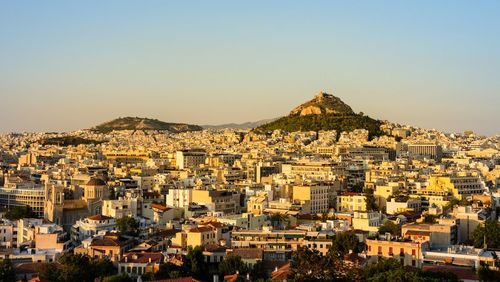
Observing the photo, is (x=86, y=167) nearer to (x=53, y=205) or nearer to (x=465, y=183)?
(x=53, y=205)

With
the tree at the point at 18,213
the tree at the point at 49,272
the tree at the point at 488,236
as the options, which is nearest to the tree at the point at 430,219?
the tree at the point at 488,236

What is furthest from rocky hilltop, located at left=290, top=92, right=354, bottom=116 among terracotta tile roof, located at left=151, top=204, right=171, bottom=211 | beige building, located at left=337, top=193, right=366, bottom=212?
terracotta tile roof, located at left=151, top=204, right=171, bottom=211

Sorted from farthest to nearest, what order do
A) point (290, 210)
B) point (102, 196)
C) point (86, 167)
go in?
point (86, 167)
point (102, 196)
point (290, 210)

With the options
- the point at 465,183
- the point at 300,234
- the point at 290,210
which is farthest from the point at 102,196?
the point at 465,183

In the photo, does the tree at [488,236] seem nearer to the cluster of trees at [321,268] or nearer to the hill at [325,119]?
the cluster of trees at [321,268]

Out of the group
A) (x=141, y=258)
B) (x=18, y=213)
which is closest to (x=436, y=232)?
(x=141, y=258)

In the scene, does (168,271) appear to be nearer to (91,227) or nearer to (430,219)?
(91,227)

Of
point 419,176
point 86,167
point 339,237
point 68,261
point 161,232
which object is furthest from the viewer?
point 86,167
